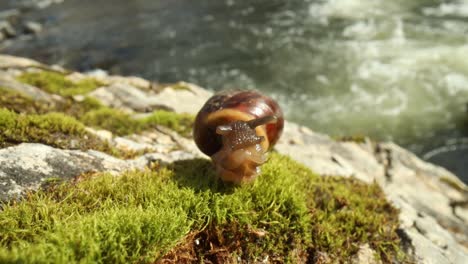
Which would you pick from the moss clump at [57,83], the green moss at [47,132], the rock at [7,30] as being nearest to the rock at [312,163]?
the green moss at [47,132]

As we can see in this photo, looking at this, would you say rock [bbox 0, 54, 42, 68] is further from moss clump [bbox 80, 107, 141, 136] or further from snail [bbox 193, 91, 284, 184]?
snail [bbox 193, 91, 284, 184]

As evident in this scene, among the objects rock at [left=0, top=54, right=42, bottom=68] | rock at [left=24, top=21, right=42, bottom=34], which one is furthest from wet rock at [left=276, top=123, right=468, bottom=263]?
rock at [left=24, top=21, right=42, bottom=34]

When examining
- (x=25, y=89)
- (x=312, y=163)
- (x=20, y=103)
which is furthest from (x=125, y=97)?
(x=312, y=163)

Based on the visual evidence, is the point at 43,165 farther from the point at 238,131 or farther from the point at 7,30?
the point at 7,30

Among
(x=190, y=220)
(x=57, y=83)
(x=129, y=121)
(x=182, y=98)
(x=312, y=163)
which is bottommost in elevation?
(x=312, y=163)

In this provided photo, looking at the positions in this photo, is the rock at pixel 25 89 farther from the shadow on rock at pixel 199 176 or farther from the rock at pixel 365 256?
the rock at pixel 365 256

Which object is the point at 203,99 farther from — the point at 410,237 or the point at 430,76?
the point at 430,76

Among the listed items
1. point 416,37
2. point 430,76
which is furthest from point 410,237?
point 416,37
